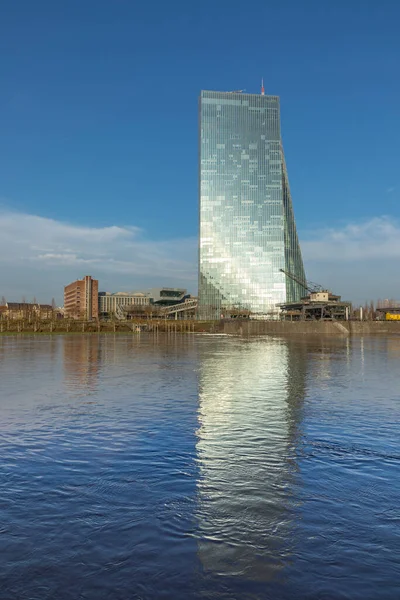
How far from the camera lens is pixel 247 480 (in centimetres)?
1379

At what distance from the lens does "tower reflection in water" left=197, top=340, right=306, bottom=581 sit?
371 inches

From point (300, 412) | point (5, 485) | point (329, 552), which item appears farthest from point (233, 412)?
point (329, 552)

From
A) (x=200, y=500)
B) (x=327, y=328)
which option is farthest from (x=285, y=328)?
(x=200, y=500)

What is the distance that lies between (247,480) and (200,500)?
6.77ft

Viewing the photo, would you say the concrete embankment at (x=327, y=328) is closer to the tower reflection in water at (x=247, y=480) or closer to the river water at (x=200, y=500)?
the tower reflection in water at (x=247, y=480)

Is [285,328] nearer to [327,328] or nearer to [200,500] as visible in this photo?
[327,328]

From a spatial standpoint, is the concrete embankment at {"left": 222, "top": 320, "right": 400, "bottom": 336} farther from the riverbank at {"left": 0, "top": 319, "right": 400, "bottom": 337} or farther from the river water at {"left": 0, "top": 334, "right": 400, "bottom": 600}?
the river water at {"left": 0, "top": 334, "right": 400, "bottom": 600}

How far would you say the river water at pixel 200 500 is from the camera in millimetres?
8623

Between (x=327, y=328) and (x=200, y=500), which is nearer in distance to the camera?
(x=200, y=500)

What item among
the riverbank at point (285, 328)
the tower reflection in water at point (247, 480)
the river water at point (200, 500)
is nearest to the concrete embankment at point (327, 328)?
the riverbank at point (285, 328)

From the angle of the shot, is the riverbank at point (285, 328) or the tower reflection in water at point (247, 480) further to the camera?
the riverbank at point (285, 328)

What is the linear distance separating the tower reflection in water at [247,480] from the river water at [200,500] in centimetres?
5

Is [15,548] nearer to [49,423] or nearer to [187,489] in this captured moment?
[187,489]

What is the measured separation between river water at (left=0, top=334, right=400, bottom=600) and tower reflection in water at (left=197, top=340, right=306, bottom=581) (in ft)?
0.16
